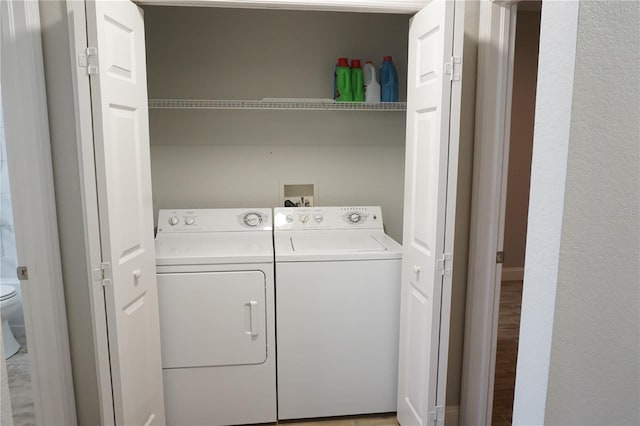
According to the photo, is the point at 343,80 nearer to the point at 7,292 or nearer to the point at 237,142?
the point at 237,142

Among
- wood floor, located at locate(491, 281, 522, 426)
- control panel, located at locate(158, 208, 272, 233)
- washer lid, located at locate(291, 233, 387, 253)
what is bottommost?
wood floor, located at locate(491, 281, 522, 426)

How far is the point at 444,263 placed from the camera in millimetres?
1769

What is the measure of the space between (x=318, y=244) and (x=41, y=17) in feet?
5.08

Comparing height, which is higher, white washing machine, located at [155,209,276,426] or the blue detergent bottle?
the blue detergent bottle

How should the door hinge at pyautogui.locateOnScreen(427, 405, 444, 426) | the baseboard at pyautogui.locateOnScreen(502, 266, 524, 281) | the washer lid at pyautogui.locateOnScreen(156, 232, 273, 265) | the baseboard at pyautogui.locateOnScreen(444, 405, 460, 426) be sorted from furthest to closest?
the baseboard at pyautogui.locateOnScreen(502, 266, 524, 281), the baseboard at pyautogui.locateOnScreen(444, 405, 460, 426), the washer lid at pyautogui.locateOnScreen(156, 232, 273, 265), the door hinge at pyautogui.locateOnScreen(427, 405, 444, 426)

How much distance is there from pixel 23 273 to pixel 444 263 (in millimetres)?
1690

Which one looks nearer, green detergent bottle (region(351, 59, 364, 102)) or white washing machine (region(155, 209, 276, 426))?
white washing machine (region(155, 209, 276, 426))

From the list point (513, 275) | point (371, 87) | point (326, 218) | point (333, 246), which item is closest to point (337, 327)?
point (333, 246)

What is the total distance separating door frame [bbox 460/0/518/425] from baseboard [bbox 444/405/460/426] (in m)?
0.05

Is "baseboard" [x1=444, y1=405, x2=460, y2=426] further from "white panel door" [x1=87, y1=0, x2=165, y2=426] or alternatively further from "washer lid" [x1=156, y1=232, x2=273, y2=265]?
"white panel door" [x1=87, y1=0, x2=165, y2=426]

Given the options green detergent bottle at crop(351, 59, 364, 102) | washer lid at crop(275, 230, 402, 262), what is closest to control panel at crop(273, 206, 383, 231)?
washer lid at crop(275, 230, 402, 262)

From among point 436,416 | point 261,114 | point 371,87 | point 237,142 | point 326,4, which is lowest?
point 436,416

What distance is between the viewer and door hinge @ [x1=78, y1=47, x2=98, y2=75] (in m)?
1.51

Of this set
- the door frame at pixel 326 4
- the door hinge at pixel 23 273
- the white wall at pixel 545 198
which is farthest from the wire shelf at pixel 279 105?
the white wall at pixel 545 198
